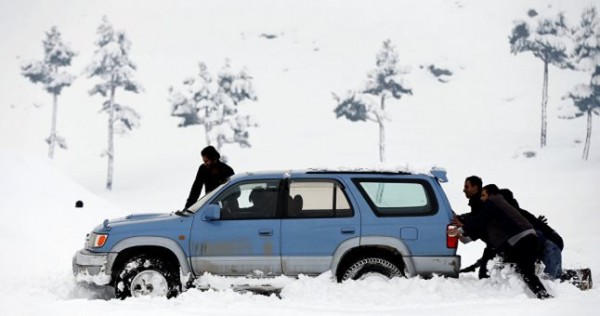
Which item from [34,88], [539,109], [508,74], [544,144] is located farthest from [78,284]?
[34,88]

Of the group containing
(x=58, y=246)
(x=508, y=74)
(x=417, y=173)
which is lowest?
(x=58, y=246)

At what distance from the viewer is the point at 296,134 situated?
3036 inches

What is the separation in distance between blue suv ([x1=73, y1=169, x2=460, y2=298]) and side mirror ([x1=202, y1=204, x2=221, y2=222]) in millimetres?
15

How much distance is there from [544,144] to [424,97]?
25.7 meters

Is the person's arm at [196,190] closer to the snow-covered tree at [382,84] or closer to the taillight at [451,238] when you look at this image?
the taillight at [451,238]

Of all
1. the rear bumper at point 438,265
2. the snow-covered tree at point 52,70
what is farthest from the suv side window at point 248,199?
the snow-covered tree at point 52,70

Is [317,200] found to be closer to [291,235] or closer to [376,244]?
[291,235]

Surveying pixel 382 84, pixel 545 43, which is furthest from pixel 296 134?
pixel 545 43

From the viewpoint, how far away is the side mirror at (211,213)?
8836 mm

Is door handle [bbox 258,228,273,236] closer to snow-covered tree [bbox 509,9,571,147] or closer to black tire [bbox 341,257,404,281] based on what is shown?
black tire [bbox 341,257,404,281]

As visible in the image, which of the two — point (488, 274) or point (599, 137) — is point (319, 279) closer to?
point (488, 274)

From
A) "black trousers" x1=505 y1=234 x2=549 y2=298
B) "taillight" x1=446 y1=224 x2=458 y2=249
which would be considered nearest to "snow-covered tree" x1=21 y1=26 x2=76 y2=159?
"taillight" x1=446 y1=224 x2=458 y2=249

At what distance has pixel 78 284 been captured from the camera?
9.70 meters

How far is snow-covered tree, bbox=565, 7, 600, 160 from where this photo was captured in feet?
190
